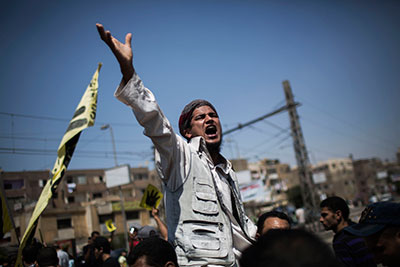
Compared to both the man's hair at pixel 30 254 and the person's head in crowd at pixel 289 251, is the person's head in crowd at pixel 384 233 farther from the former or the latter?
the man's hair at pixel 30 254

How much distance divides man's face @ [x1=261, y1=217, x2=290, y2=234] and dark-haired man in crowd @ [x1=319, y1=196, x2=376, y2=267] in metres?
0.54

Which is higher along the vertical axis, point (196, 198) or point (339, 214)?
point (196, 198)

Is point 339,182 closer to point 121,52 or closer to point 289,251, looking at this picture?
point 121,52

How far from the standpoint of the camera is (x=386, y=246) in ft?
5.87

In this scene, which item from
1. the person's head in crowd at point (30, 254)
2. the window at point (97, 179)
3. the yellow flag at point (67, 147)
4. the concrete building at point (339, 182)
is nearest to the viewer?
the yellow flag at point (67, 147)

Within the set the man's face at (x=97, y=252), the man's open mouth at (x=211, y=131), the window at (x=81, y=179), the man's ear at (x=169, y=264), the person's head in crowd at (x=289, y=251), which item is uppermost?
the window at (x=81, y=179)

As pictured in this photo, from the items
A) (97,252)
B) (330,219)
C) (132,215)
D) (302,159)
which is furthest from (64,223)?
(330,219)

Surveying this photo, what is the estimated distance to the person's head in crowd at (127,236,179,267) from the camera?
87.2 inches

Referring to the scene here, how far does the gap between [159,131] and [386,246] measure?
4.56ft

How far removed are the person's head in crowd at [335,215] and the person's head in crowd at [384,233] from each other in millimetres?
2244

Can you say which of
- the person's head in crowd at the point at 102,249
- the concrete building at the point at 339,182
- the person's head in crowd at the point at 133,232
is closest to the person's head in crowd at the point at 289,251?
the person's head in crowd at the point at 102,249

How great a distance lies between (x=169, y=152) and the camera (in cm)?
200

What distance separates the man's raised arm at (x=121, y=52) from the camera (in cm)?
188

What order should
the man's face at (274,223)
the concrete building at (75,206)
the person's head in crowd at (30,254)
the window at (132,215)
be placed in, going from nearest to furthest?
the man's face at (274,223), the person's head in crowd at (30,254), the concrete building at (75,206), the window at (132,215)
